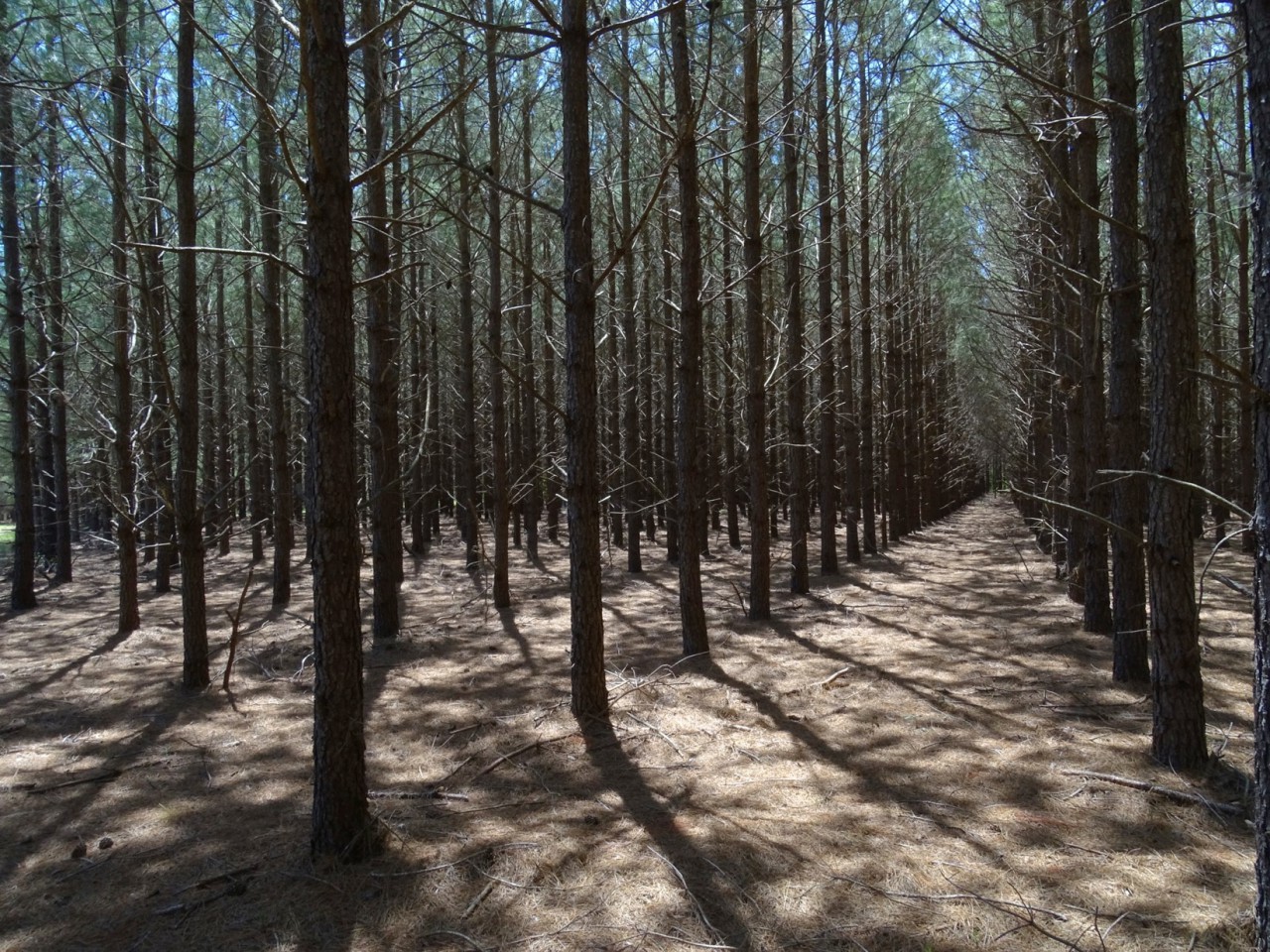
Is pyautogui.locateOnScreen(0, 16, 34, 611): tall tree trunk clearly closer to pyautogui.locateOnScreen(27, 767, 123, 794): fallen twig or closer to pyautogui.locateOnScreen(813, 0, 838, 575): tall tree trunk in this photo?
pyautogui.locateOnScreen(27, 767, 123, 794): fallen twig

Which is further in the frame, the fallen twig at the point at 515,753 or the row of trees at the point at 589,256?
the fallen twig at the point at 515,753

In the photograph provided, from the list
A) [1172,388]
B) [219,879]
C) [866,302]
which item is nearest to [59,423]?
[866,302]

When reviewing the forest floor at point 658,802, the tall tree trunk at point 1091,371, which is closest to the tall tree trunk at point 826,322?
the tall tree trunk at point 1091,371

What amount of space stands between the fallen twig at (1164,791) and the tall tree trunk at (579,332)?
2.59 m

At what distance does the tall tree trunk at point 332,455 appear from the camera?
10.6ft

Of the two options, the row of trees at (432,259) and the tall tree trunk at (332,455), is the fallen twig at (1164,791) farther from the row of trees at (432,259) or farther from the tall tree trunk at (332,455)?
the tall tree trunk at (332,455)

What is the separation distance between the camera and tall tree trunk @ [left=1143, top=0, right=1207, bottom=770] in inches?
151

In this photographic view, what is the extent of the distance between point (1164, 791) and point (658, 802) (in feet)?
7.22

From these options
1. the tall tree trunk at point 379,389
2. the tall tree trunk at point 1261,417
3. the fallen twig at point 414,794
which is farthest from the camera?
the tall tree trunk at point 379,389

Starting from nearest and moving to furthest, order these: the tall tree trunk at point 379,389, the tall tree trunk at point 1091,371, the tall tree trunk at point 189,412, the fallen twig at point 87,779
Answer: the fallen twig at point 87,779
the tall tree trunk at point 189,412
the tall tree trunk at point 1091,371
the tall tree trunk at point 379,389

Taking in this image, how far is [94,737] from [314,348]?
3.67m

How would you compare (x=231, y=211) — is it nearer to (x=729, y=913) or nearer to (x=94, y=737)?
(x=94, y=737)

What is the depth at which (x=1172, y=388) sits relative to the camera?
3.87 meters

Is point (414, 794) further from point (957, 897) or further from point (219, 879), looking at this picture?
point (957, 897)
